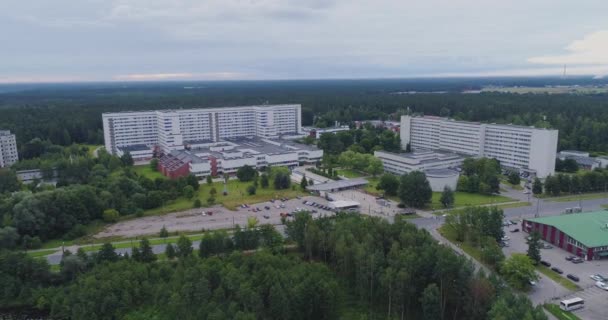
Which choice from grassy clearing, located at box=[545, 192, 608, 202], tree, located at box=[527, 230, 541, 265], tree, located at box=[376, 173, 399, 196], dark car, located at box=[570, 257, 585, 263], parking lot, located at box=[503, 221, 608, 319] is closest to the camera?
parking lot, located at box=[503, 221, 608, 319]

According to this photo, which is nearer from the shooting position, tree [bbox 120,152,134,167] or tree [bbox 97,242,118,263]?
tree [bbox 97,242,118,263]

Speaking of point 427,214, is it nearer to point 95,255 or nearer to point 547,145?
point 547,145

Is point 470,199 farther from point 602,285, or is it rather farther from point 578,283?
point 602,285

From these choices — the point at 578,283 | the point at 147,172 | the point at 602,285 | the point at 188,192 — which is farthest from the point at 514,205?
the point at 147,172

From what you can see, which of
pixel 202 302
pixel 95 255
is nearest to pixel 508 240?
pixel 202 302

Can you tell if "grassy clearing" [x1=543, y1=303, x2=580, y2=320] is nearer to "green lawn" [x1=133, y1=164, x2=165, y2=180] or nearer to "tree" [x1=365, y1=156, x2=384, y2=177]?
"tree" [x1=365, y1=156, x2=384, y2=177]

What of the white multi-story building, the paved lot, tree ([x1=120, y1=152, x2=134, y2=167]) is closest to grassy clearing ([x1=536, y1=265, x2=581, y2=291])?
the paved lot

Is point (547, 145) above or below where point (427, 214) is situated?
above
